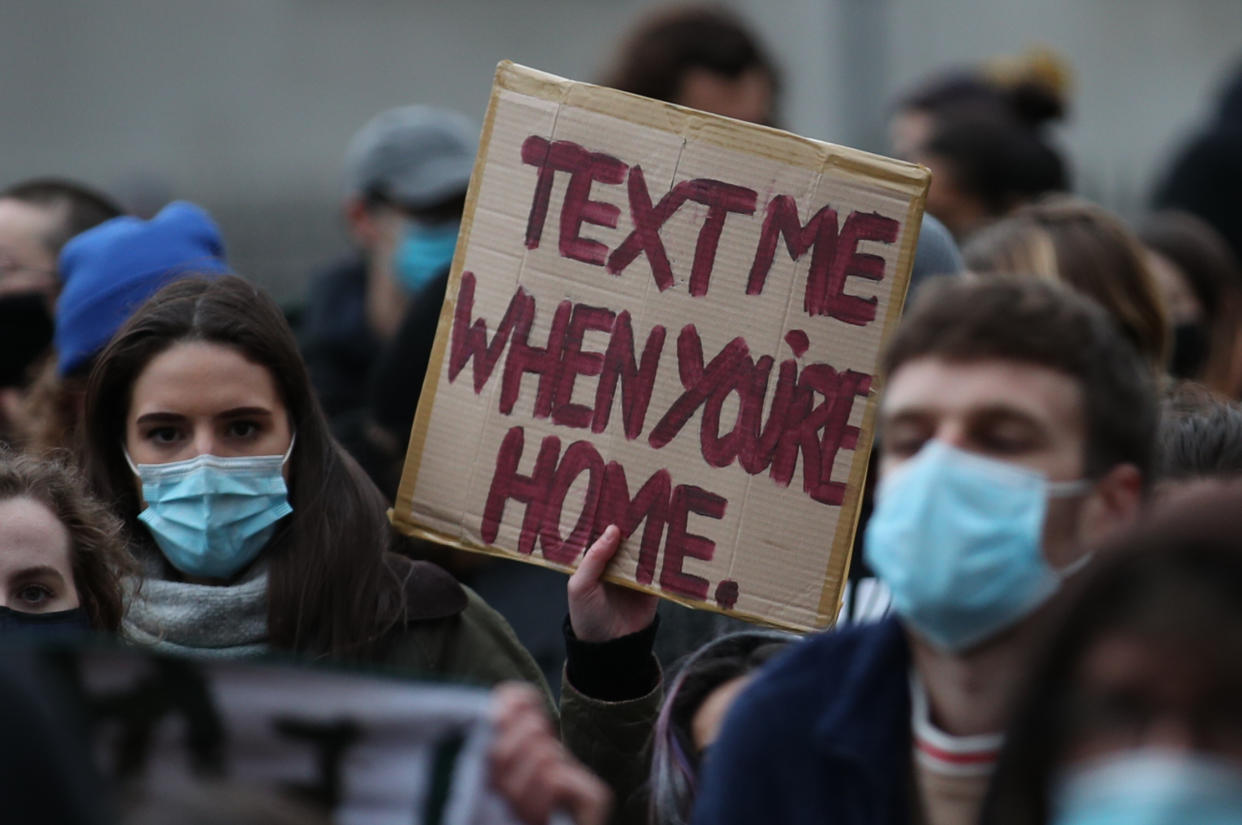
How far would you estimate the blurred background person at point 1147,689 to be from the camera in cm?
178

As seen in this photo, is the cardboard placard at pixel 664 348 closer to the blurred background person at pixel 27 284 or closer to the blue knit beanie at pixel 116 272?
the blue knit beanie at pixel 116 272

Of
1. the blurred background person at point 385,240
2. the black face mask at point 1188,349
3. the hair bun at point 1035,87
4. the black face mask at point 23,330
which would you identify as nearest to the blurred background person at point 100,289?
the black face mask at point 23,330

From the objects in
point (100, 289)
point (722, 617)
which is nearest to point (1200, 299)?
point (722, 617)

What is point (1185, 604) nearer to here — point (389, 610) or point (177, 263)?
point (389, 610)

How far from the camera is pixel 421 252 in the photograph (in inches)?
231

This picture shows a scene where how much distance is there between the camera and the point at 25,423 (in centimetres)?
433

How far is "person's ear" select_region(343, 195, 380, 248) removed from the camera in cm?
620

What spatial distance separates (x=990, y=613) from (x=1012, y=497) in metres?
0.15

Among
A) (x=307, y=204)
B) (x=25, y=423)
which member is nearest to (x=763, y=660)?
(x=25, y=423)

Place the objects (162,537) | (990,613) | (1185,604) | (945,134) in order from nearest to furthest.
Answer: (1185,604) → (990,613) → (162,537) → (945,134)

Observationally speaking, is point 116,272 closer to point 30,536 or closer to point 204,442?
point 204,442

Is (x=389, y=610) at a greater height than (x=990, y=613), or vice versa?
(x=990, y=613)

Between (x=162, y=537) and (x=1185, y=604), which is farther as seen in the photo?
(x=162, y=537)

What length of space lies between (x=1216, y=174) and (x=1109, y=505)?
4.90 metres
